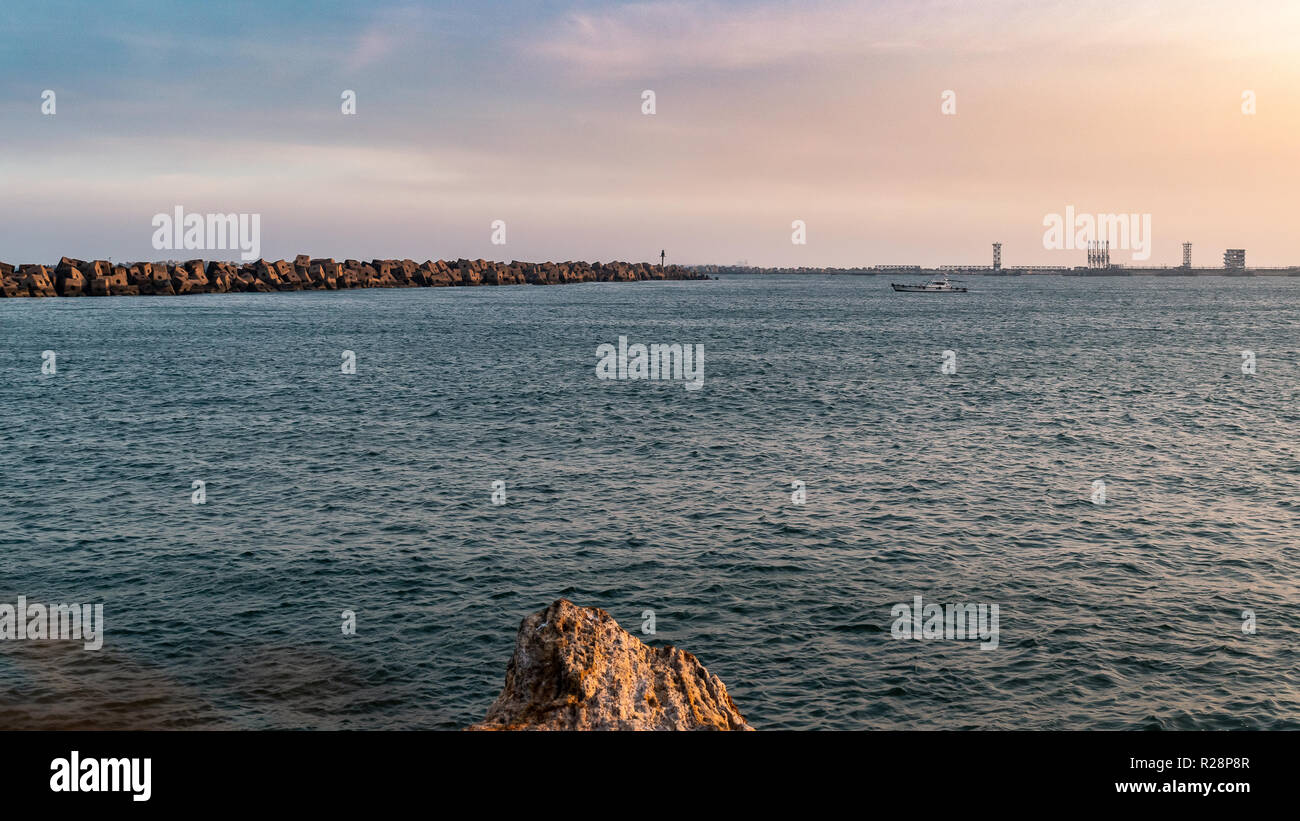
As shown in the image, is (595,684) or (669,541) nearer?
(595,684)

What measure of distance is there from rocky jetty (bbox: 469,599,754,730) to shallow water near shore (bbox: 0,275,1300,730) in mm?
6564

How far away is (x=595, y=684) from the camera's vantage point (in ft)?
30.6

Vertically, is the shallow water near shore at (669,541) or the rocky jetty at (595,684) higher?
the rocky jetty at (595,684)

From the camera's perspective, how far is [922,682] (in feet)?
59.8

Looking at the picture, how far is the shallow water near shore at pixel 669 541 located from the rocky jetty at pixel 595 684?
258 inches

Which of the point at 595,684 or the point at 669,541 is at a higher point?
the point at 595,684

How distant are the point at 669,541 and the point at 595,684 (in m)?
17.7

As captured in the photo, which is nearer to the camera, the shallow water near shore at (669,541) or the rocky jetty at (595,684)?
the rocky jetty at (595,684)

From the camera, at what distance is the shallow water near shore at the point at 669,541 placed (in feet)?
58.9

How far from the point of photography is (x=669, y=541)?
27.0 metres

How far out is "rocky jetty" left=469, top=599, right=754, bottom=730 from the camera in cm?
914
